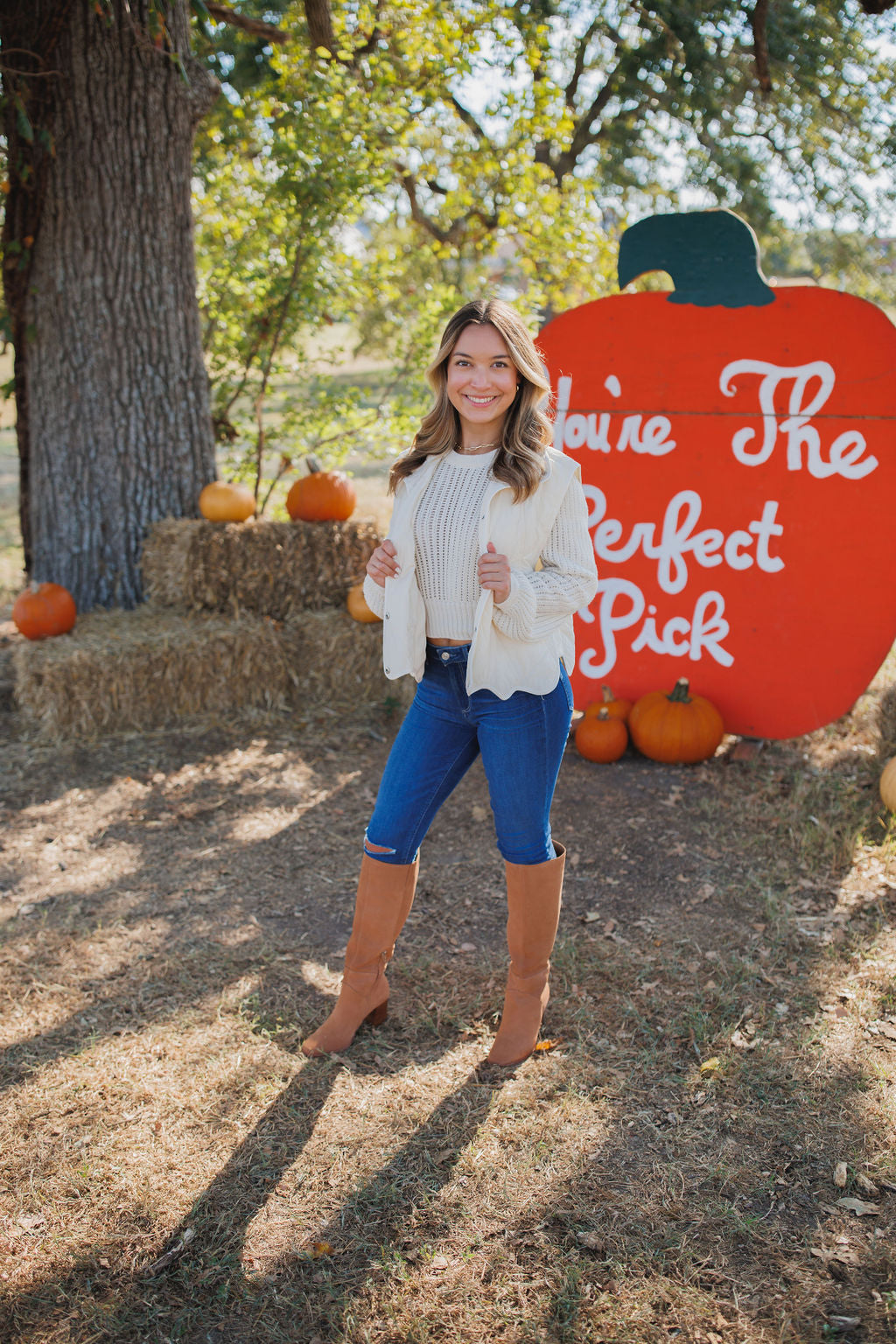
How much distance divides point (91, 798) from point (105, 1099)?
210cm

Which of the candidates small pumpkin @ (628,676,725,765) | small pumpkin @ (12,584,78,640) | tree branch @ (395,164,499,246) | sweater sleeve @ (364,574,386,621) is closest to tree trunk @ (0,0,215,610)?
small pumpkin @ (12,584,78,640)

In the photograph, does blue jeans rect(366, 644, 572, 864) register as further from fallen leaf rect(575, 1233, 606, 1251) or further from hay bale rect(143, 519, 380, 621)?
hay bale rect(143, 519, 380, 621)

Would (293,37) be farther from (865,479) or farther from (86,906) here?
(86,906)

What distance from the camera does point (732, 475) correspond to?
164 inches

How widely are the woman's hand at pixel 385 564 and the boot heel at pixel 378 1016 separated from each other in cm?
125

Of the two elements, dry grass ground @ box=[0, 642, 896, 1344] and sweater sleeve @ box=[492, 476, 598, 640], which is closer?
dry grass ground @ box=[0, 642, 896, 1344]

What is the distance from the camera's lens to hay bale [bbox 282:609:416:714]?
533 centimetres

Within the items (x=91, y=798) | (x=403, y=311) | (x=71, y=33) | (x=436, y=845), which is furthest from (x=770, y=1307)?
(x=403, y=311)

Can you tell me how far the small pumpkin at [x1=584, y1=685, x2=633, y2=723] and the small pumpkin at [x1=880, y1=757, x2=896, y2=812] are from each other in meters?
1.13

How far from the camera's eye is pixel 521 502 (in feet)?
7.16

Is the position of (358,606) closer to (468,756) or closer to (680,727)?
(680,727)

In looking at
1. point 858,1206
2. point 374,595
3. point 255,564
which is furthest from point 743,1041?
point 255,564

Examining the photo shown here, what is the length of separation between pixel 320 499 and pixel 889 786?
3318mm

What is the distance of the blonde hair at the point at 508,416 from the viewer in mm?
2172
